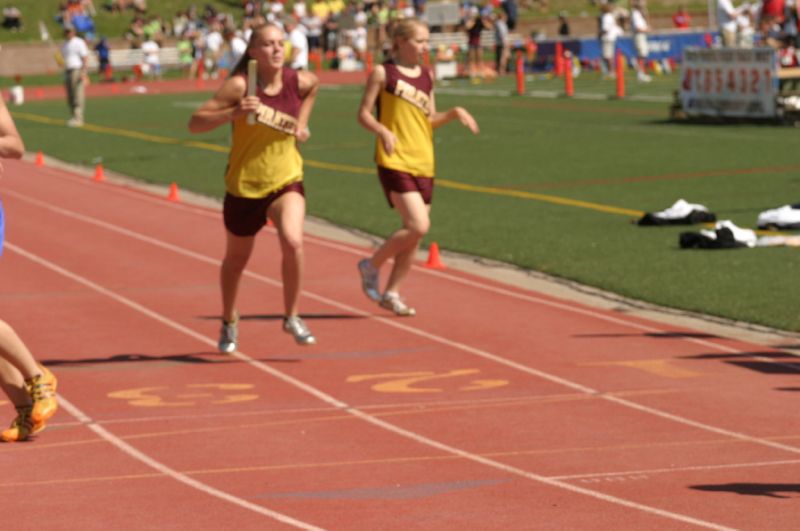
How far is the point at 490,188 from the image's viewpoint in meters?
23.0

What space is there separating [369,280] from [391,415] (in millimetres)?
3933

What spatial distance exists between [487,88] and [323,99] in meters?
4.72

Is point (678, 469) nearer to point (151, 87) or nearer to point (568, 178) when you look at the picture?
point (568, 178)

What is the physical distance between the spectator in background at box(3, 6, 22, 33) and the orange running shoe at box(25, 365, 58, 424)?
5939cm

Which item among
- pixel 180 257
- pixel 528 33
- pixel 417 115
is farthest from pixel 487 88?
pixel 417 115

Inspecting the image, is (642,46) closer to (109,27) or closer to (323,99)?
(323,99)

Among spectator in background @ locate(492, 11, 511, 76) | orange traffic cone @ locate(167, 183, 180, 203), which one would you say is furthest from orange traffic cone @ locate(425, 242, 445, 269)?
spectator in background @ locate(492, 11, 511, 76)

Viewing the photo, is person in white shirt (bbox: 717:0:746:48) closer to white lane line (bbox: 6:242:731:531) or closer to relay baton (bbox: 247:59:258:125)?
white lane line (bbox: 6:242:731:531)

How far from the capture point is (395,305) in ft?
44.4

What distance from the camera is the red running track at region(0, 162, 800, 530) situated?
760 centimetres

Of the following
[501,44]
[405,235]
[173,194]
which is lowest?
[501,44]

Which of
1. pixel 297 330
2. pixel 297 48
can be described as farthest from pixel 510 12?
pixel 297 330

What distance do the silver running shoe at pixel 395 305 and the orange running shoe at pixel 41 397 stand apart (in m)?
4.70

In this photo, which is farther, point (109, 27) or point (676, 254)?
point (109, 27)
